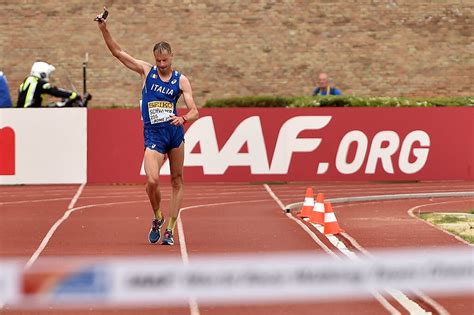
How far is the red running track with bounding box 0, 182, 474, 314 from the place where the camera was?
428 inches

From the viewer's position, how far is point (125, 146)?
26.2 metres

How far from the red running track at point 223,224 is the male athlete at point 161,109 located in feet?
2.53

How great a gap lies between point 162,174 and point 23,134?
8.56 ft

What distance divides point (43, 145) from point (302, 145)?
4.76 m

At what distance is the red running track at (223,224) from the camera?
10.9 metres

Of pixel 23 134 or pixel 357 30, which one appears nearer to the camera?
pixel 23 134

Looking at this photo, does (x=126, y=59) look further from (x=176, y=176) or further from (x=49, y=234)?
(x=49, y=234)

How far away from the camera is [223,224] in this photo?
1811 cm

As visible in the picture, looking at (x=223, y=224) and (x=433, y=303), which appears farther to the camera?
(x=223, y=224)

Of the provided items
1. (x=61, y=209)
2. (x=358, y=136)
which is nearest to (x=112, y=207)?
(x=61, y=209)

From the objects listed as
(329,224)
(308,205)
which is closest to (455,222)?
(308,205)

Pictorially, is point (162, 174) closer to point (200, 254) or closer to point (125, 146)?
point (125, 146)

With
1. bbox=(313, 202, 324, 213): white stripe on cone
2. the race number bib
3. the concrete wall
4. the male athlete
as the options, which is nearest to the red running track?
bbox=(313, 202, 324, 213): white stripe on cone

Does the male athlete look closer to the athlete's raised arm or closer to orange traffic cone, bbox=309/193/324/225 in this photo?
the athlete's raised arm
